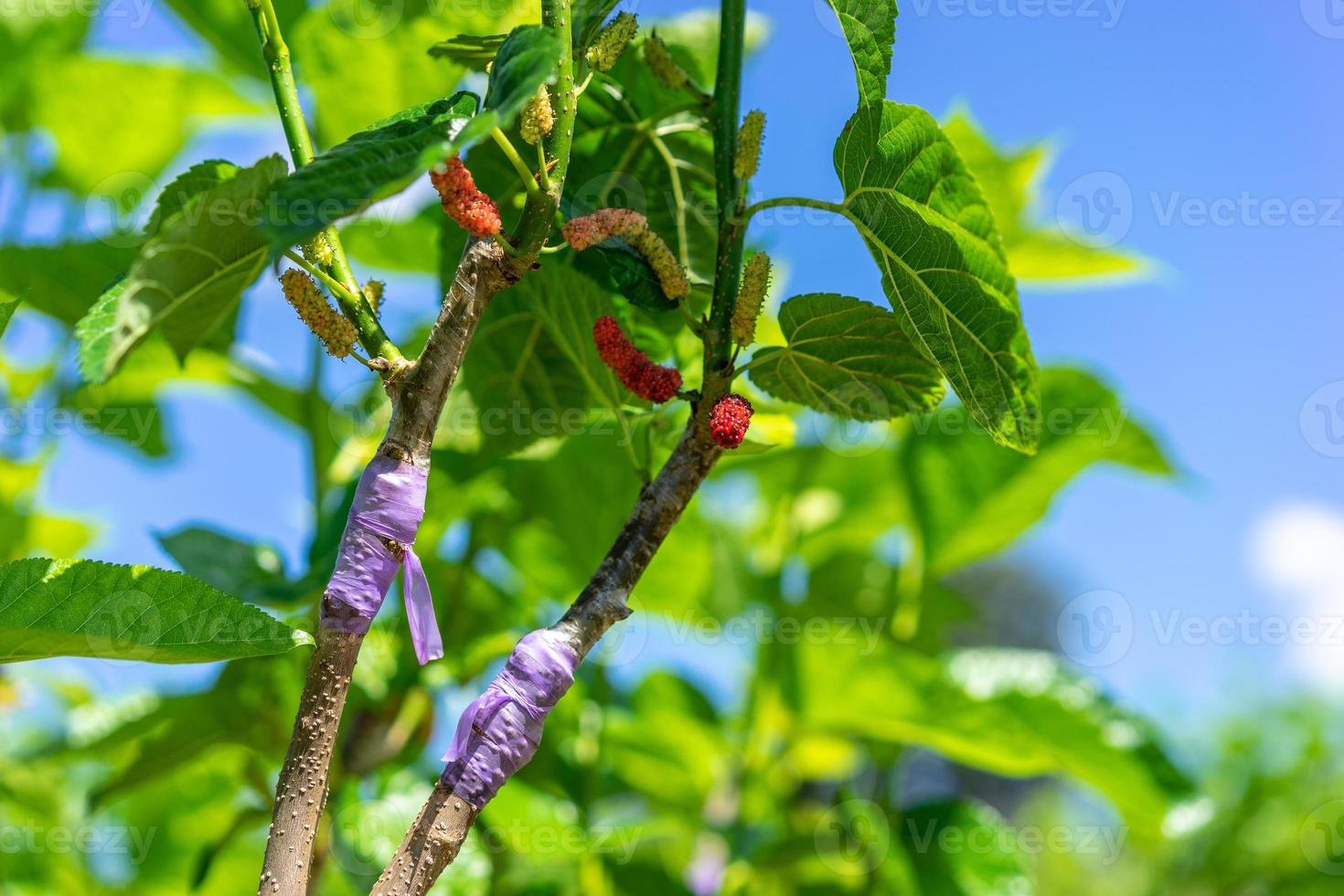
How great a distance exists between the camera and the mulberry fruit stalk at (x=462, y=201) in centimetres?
39

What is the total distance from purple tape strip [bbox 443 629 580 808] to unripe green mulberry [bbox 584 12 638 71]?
24 centimetres

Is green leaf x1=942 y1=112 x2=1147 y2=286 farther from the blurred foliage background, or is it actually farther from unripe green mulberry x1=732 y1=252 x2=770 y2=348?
unripe green mulberry x1=732 y1=252 x2=770 y2=348

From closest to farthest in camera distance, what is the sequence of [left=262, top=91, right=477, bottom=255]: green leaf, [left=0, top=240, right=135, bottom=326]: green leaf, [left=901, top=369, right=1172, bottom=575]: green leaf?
[left=262, top=91, right=477, bottom=255]: green leaf → [left=0, top=240, right=135, bottom=326]: green leaf → [left=901, top=369, right=1172, bottom=575]: green leaf

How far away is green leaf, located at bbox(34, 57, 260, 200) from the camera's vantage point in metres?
1.22

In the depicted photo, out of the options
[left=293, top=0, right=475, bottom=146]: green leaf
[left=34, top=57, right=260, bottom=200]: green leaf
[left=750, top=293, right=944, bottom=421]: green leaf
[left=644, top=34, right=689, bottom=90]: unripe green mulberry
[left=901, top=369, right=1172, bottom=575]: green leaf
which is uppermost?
[left=34, top=57, right=260, bottom=200]: green leaf

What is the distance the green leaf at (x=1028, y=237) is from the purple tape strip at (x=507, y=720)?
0.84 metres

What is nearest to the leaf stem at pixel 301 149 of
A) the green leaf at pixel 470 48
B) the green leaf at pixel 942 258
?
the green leaf at pixel 470 48

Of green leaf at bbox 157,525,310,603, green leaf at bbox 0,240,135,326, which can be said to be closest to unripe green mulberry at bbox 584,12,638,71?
green leaf at bbox 157,525,310,603

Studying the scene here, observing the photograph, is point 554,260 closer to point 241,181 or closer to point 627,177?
point 627,177

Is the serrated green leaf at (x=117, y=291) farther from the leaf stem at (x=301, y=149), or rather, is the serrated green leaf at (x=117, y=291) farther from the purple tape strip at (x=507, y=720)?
the purple tape strip at (x=507, y=720)

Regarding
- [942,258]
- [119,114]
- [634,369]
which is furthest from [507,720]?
[119,114]

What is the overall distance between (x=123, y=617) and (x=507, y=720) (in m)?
0.16

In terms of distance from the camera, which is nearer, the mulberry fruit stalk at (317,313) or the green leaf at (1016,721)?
the mulberry fruit stalk at (317,313)

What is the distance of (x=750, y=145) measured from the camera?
1.61ft
